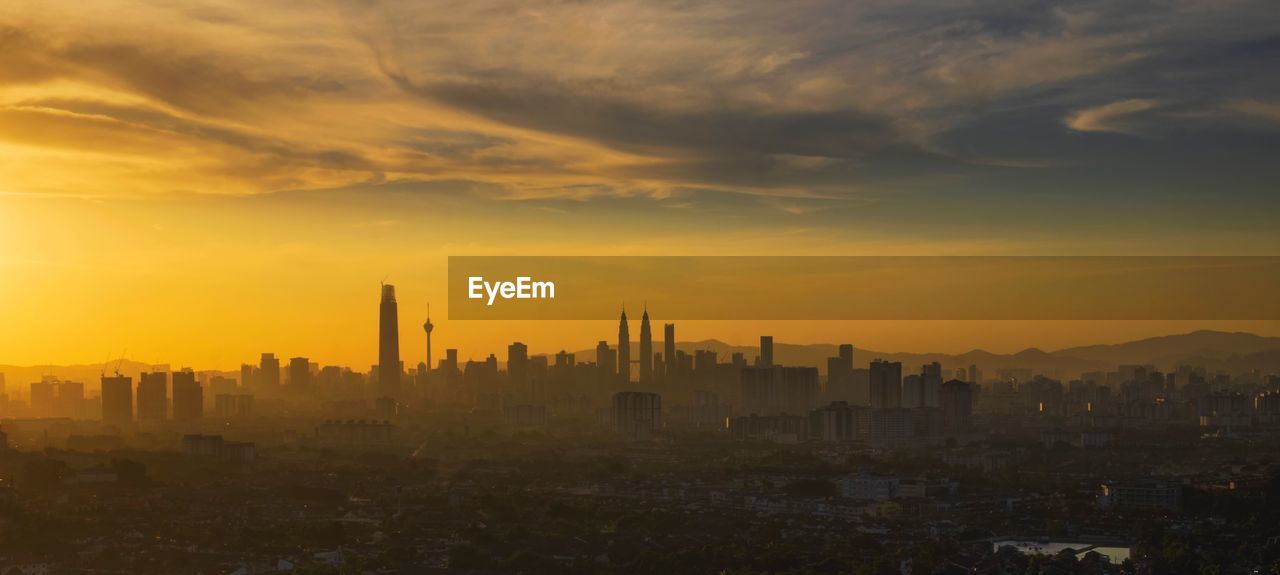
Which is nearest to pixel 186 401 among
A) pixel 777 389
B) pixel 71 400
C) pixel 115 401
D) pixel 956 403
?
pixel 115 401

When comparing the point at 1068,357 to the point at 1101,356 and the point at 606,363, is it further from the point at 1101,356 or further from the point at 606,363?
the point at 606,363

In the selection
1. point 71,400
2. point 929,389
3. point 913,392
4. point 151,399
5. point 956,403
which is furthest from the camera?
point 71,400

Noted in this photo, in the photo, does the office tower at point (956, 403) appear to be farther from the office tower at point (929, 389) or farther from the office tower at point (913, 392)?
the office tower at point (913, 392)

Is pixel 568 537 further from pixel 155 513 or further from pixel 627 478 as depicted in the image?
pixel 627 478

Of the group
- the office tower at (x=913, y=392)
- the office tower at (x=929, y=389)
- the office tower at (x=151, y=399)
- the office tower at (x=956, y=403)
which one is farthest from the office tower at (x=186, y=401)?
the office tower at (x=956, y=403)

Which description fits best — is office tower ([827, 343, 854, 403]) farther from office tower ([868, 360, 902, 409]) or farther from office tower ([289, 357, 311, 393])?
office tower ([289, 357, 311, 393])

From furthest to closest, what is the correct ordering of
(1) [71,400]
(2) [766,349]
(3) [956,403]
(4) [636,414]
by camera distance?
(2) [766,349]
(1) [71,400]
(3) [956,403]
(4) [636,414]

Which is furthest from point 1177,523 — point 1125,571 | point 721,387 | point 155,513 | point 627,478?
point 721,387
